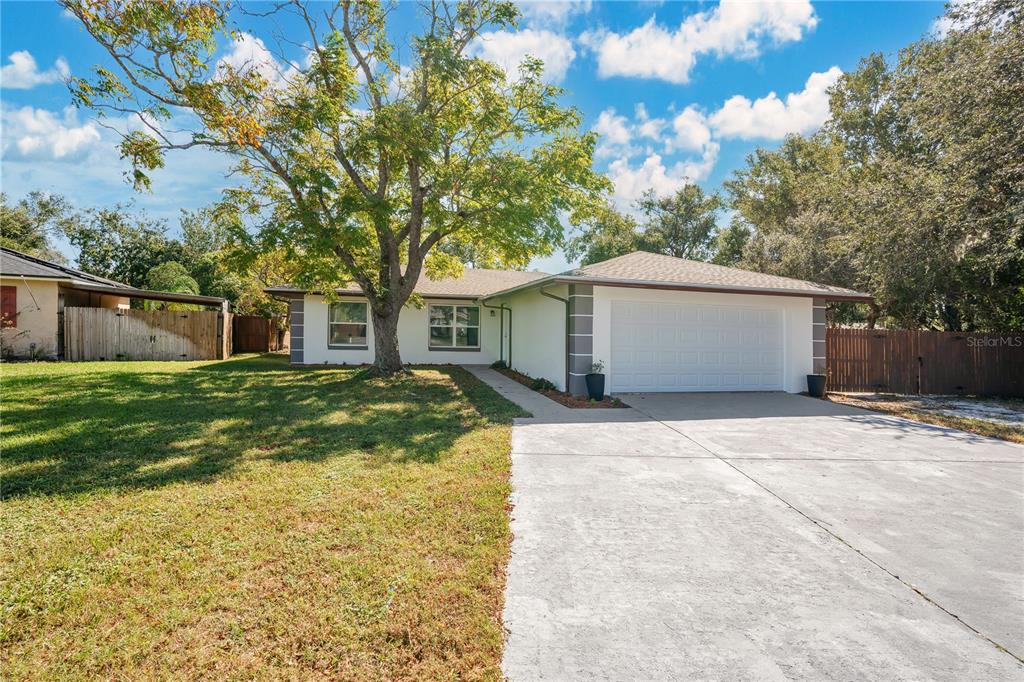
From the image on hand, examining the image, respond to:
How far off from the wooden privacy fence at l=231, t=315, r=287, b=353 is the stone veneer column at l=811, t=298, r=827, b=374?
830 inches

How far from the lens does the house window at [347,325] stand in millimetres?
16359

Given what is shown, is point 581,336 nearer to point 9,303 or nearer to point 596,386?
point 596,386

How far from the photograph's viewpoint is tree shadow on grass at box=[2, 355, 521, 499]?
4680 mm

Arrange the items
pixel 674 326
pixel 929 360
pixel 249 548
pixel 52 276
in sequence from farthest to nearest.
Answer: pixel 52 276 → pixel 929 360 → pixel 674 326 → pixel 249 548

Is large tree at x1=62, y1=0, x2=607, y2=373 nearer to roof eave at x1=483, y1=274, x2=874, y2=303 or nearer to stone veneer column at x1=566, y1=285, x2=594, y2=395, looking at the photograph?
roof eave at x1=483, y1=274, x2=874, y2=303

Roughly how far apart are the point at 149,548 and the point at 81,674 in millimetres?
1217

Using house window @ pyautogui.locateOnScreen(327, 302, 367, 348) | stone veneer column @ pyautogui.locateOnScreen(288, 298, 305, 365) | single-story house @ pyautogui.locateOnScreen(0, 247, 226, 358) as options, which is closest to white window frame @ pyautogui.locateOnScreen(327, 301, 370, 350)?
house window @ pyautogui.locateOnScreen(327, 302, 367, 348)

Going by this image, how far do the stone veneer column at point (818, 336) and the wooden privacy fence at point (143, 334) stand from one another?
19.3 meters

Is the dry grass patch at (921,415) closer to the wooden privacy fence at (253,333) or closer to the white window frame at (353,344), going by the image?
the white window frame at (353,344)

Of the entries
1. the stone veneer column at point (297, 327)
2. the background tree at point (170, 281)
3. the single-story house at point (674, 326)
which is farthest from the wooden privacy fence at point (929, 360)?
the background tree at point (170, 281)

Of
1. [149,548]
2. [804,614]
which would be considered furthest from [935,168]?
[149,548]

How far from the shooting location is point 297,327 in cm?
1605

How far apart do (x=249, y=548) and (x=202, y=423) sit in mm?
4503

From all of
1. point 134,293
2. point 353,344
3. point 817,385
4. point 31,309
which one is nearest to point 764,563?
point 817,385
